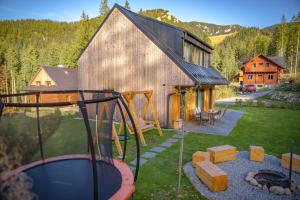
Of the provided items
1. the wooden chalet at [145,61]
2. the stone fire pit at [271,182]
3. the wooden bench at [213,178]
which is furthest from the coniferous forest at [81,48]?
the stone fire pit at [271,182]

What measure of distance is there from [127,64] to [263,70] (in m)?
47.8

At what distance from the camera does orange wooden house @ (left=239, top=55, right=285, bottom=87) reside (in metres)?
50.1

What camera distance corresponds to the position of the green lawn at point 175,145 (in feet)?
18.5

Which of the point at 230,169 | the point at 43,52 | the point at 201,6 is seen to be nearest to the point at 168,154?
the point at 230,169

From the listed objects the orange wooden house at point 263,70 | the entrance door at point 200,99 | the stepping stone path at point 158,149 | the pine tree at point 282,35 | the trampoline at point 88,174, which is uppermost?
the pine tree at point 282,35

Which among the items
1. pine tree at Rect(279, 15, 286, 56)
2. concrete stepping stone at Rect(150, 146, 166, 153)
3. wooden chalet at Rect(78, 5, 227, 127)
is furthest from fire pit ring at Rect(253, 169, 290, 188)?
pine tree at Rect(279, 15, 286, 56)

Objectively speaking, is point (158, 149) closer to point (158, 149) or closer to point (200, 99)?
point (158, 149)

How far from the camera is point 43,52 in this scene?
2318 inches

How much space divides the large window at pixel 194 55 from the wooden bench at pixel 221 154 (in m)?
8.64

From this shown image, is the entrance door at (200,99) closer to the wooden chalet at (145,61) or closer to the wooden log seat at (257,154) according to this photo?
the wooden chalet at (145,61)

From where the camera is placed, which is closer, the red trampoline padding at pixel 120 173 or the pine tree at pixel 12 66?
the red trampoline padding at pixel 120 173

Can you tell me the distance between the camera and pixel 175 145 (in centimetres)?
941

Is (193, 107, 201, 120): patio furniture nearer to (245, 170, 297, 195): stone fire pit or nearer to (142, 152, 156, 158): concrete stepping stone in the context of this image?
(142, 152, 156, 158): concrete stepping stone

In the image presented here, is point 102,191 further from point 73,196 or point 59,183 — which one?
point 59,183
